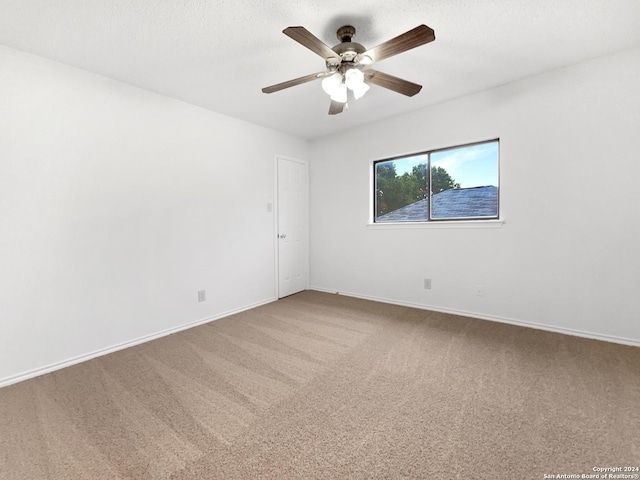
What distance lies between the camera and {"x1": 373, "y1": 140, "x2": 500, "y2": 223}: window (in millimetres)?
3186

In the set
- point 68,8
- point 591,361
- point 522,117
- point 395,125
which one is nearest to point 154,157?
point 68,8

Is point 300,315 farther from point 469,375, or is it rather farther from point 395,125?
point 395,125

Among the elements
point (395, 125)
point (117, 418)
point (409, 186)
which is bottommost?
point (117, 418)

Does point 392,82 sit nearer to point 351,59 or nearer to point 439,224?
point 351,59

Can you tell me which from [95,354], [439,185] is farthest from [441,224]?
[95,354]

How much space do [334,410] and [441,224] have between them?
98.5 inches

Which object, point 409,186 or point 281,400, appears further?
point 409,186

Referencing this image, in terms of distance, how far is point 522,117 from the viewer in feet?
9.18

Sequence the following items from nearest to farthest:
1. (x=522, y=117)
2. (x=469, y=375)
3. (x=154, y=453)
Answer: (x=154, y=453) < (x=469, y=375) < (x=522, y=117)

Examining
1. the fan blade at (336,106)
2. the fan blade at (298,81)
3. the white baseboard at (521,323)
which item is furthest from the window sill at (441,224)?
the fan blade at (298,81)

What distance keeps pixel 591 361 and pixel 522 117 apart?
7.46 feet

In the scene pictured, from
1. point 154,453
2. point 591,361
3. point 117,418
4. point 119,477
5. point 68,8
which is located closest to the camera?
point 119,477

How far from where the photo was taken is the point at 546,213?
2707mm

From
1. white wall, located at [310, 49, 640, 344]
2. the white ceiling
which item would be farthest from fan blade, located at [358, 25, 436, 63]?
white wall, located at [310, 49, 640, 344]
